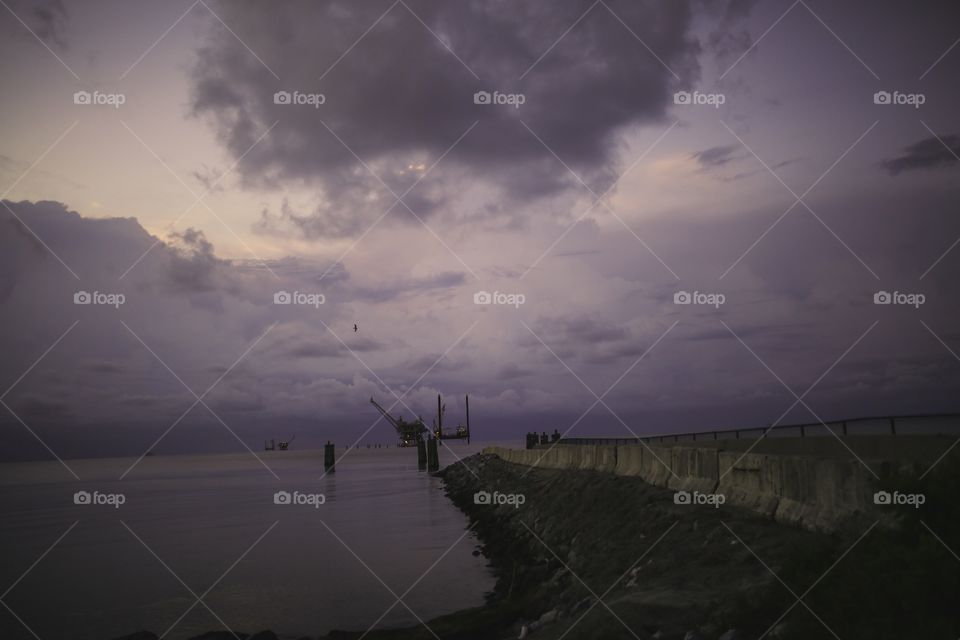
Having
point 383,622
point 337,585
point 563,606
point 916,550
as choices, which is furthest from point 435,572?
point 916,550

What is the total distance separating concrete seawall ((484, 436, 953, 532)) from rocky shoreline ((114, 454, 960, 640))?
0.33 m

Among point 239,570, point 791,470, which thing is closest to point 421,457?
point 239,570

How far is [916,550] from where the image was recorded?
680 cm

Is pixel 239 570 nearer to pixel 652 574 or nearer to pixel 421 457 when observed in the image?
pixel 652 574

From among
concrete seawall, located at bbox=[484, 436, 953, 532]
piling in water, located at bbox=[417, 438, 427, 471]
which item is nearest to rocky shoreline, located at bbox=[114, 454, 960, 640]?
concrete seawall, located at bbox=[484, 436, 953, 532]

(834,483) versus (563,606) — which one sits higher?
(834,483)

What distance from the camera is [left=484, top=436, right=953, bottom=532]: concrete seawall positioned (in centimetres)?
878

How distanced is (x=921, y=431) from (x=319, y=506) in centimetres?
3133

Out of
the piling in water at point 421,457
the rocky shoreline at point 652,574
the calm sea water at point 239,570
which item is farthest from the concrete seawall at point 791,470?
the piling in water at point 421,457

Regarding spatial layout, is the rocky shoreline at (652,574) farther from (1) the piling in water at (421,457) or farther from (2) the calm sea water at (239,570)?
(1) the piling in water at (421,457)

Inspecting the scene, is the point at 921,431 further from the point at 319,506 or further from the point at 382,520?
the point at 319,506

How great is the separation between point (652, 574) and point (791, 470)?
261cm

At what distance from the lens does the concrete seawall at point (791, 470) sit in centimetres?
878

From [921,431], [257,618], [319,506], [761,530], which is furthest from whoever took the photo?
[319,506]
